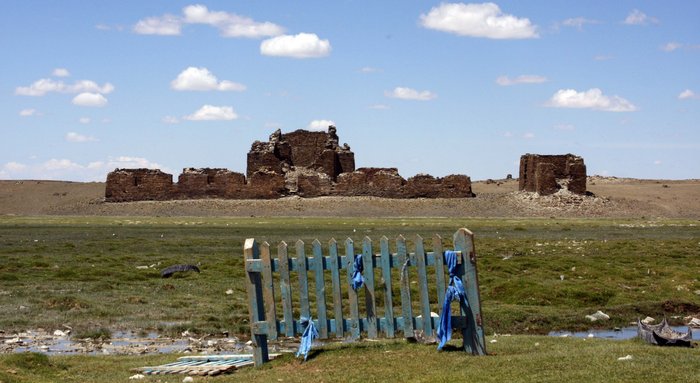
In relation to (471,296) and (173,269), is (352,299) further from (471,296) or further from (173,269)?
(173,269)

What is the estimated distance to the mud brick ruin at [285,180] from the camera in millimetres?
76875

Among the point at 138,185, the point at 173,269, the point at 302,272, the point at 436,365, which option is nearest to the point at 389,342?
the point at 436,365

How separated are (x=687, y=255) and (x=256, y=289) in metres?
22.4

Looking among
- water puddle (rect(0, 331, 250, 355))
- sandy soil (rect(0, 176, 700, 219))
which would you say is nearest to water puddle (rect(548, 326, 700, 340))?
water puddle (rect(0, 331, 250, 355))

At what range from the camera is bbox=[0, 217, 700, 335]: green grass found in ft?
64.3

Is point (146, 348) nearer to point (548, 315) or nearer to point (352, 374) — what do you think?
point (352, 374)

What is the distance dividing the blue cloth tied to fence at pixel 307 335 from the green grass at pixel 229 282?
513 cm

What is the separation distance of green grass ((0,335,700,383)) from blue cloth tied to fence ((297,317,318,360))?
0.53ft

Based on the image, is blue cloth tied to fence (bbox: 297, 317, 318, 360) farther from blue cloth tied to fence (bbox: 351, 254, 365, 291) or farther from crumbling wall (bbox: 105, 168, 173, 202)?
crumbling wall (bbox: 105, 168, 173, 202)

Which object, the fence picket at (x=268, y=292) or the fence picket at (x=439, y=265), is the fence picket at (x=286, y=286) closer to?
the fence picket at (x=268, y=292)

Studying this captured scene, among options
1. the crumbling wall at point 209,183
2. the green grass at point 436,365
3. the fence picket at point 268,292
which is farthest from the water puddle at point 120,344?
the crumbling wall at point 209,183

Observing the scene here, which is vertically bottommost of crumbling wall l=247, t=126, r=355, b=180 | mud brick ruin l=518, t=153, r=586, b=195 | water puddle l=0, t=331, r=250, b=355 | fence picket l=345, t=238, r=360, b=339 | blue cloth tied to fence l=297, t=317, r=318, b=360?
water puddle l=0, t=331, r=250, b=355

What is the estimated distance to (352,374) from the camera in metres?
12.6

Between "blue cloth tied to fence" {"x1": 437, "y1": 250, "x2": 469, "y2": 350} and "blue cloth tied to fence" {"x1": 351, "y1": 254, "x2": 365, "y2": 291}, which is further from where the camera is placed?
"blue cloth tied to fence" {"x1": 351, "y1": 254, "x2": 365, "y2": 291}
